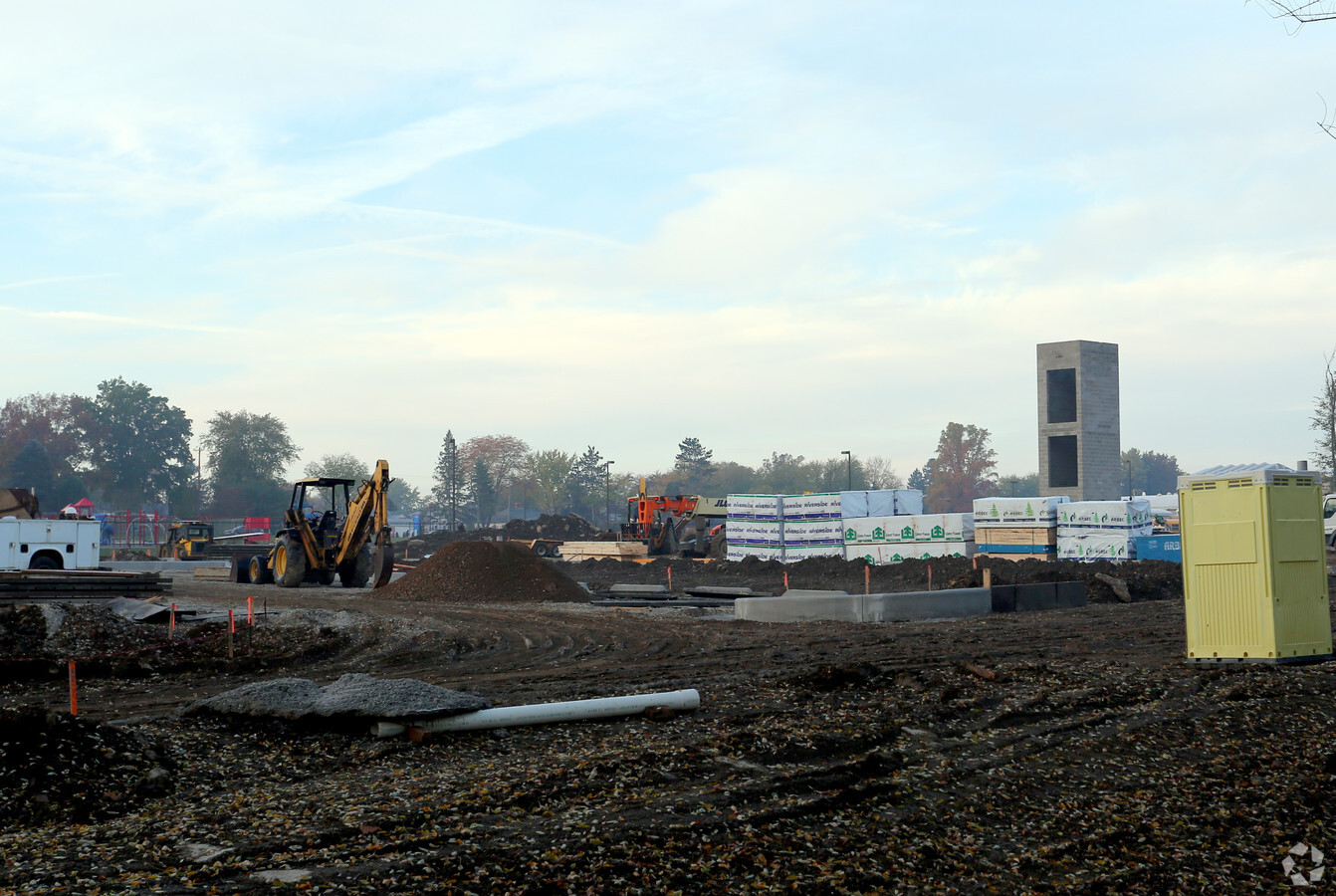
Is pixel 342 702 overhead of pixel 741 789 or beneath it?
overhead

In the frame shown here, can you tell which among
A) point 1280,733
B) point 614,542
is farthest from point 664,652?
point 614,542

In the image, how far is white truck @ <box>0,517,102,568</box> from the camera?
2575 centimetres

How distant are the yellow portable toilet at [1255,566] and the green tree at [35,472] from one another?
95.1 metres

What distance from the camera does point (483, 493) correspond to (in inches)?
4719

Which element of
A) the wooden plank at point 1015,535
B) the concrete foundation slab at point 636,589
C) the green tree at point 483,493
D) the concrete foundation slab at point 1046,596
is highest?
the green tree at point 483,493

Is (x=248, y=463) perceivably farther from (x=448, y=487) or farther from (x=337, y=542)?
(x=337, y=542)

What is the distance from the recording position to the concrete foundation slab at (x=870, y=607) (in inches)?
800

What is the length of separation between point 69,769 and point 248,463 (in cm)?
11445

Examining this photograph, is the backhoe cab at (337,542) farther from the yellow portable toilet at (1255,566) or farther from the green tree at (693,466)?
the green tree at (693,466)

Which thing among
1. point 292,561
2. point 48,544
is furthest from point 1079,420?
point 48,544

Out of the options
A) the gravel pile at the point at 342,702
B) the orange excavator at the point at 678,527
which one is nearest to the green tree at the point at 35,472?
the orange excavator at the point at 678,527

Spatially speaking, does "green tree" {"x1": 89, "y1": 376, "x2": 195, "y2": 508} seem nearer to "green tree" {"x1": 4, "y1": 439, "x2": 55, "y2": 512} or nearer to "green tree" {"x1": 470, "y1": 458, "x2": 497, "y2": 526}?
"green tree" {"x1": 4, "y1": 439, "x2": 55, "y2": 512}

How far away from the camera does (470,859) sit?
5465 millimetres

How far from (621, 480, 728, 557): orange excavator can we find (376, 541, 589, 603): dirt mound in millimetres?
15667
